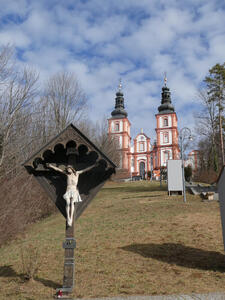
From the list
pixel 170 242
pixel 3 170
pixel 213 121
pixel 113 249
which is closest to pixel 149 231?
pixel 170 242

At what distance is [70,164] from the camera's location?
220 inches

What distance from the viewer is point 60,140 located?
214 inches

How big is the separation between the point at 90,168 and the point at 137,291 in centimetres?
235

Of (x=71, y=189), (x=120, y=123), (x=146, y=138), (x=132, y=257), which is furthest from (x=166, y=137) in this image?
(x=71, y=189)

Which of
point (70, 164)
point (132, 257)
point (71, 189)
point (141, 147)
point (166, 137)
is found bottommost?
point (132, 257)

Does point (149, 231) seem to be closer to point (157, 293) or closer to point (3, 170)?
point (157, 293)

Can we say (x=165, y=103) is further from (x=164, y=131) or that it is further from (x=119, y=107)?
(x=119, y=107)

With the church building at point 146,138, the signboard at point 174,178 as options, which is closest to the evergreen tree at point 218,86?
the signboard at point 174,178

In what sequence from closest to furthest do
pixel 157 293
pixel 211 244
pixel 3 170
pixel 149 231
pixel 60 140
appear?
pixel 157 293 → pixel 60 140 → pixel 211 244 → pixel 149 231 → pixel 3 170

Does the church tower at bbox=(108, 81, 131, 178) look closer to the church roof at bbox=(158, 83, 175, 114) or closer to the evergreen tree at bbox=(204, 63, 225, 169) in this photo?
the church roof at bbox=(158, 83, 175, 114)

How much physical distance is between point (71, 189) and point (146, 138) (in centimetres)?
6620

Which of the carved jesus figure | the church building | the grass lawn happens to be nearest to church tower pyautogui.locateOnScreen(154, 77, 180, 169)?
the church building

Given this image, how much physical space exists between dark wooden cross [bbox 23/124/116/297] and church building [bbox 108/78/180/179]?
54593mm

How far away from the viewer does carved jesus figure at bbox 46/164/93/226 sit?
5.21m
